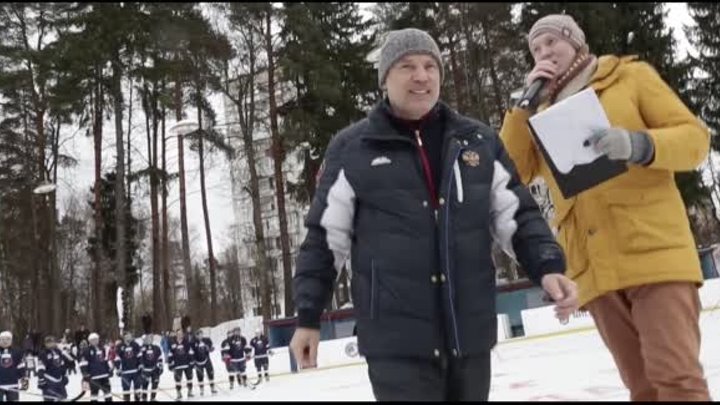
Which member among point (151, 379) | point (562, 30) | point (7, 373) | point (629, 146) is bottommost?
point (151, 379)

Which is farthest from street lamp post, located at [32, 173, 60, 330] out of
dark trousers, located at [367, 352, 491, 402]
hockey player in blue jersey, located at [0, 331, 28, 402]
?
dark trousers, located at [367, 352, 491, 402]

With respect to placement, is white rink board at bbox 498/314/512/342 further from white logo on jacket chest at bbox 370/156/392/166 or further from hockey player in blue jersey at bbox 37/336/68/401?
white logo on jacket chest at bbox 370/156/392/166

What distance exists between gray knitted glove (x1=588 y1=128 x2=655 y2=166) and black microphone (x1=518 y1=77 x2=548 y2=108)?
441mm

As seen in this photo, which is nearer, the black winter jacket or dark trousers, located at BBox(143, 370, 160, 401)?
the black winter jacket

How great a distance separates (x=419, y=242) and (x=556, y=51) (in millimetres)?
1084

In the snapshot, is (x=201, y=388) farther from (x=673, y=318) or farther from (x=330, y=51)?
(x=330, y=51)

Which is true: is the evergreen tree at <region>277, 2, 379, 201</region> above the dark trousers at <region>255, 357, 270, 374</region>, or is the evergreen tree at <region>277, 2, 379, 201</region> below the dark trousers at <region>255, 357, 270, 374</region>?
above

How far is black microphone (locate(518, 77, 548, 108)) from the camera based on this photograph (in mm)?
2793

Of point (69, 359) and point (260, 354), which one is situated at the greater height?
point (69, 359)

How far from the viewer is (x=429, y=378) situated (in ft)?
7.29

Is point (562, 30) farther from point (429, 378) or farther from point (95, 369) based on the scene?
point (95, 369)

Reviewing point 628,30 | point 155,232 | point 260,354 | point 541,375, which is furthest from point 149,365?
point 628,30

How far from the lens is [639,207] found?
2.54 meters

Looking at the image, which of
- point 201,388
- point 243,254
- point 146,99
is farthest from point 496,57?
point 243,254
